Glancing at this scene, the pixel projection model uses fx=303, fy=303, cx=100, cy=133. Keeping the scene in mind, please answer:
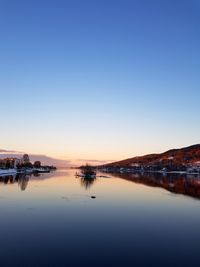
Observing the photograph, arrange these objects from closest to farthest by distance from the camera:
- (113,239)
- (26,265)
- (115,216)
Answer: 1. (26,265)
2. (113,239)
3. (115,216)

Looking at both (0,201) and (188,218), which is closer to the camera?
(188,218)

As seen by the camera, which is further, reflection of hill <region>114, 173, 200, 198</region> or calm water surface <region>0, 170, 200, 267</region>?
reflection of hill <region>114, 173, 200, 198</region>

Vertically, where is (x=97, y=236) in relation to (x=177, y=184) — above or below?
below

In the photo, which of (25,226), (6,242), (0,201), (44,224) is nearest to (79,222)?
(44,224)

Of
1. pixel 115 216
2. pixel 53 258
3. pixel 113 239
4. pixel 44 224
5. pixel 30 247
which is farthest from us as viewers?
pixel 115 216

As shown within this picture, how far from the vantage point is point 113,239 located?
22281mm

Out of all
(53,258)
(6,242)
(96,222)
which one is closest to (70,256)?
(53,258)

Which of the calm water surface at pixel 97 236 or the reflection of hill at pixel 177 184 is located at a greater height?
the reflection of hill at pixel 177 184

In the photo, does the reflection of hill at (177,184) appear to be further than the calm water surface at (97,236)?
Yes

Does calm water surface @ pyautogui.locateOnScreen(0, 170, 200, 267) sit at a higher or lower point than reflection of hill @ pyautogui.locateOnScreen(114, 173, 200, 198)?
lower

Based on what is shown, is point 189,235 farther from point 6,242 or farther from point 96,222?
point 6,242

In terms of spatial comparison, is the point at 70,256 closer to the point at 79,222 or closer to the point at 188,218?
the point at 79,222

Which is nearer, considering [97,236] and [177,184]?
[97,236]

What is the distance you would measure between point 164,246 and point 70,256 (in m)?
6.68
